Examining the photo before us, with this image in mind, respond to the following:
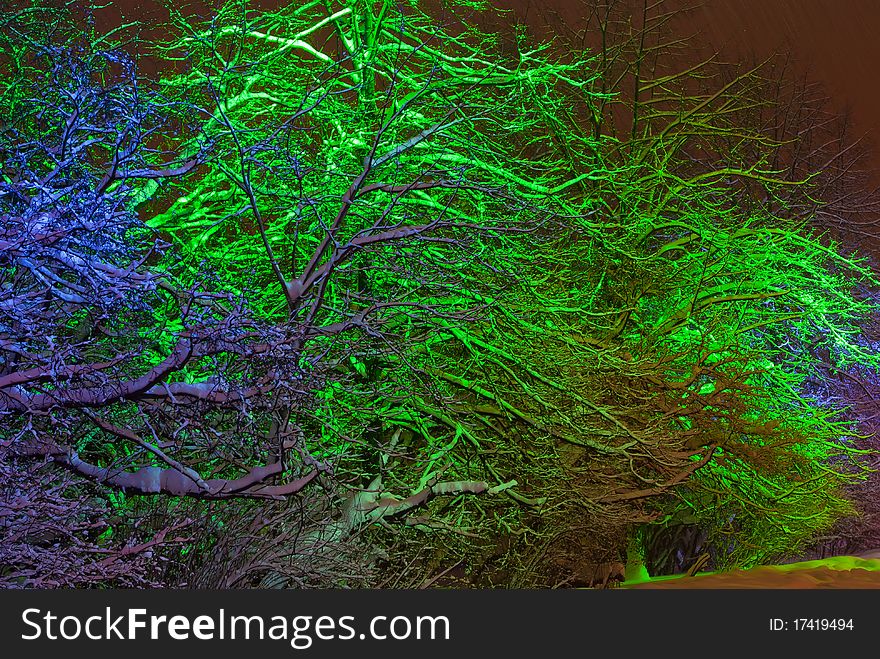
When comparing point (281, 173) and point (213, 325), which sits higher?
point (281, 173)

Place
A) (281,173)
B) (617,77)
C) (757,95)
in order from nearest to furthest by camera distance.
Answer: (281,173)
(617,77)
(757,95)

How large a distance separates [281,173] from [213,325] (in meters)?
3.70

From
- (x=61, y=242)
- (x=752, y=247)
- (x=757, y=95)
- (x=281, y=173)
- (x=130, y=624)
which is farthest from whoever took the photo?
(x=757, y=95)

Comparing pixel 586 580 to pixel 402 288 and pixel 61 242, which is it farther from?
pixel 61 242

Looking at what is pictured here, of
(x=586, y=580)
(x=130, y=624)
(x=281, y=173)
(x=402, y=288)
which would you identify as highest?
(x=281, y=173)

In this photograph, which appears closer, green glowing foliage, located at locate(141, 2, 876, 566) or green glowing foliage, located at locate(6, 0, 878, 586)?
green glowing foliage, located at locate(6, 0, 878, 586)

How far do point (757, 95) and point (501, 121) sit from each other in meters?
15.9

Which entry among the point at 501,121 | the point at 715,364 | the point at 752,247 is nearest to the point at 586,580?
the point at 715,364

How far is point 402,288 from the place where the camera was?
12703 mm

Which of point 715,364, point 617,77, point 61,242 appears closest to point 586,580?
point 715,364

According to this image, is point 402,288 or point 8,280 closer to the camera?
point 8,280

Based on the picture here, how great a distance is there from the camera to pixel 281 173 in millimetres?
11227

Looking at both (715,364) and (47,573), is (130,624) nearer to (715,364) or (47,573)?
(47,573)

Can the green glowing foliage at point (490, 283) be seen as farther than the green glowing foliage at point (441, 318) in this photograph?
Yes
